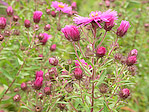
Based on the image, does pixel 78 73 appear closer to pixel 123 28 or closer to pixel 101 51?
pixel 101 51

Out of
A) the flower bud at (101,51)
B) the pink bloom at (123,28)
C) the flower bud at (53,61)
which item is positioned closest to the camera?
the flower bud at (101,51)

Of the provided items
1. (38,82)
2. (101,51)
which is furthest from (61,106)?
(101,51)

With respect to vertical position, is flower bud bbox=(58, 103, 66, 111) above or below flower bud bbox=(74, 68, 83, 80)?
below

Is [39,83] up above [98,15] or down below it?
below

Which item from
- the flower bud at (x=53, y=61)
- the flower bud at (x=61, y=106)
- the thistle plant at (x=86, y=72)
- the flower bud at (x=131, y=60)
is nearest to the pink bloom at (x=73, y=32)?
the thistle plant at (x=86, y=72)

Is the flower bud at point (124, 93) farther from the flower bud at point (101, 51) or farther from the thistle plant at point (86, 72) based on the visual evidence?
the flower bud at point (101, 51)

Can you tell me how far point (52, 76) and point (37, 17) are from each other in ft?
2.24

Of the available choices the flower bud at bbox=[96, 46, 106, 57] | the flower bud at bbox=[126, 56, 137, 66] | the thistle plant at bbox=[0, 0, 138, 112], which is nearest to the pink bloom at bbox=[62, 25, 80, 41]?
the thistle plant at bbox=[0, 0, 138, 112]

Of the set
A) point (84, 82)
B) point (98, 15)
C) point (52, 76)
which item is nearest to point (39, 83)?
point (52, 76)

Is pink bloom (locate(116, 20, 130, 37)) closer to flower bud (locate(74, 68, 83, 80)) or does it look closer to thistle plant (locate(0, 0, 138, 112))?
thistle plant (locate(0, 0, 138, 112))

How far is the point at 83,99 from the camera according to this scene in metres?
1.26

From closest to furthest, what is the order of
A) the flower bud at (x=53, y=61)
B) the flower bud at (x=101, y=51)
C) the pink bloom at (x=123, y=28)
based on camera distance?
the flower bud at (x=101, y=51) → the pink bloom at (x=123, y=28) → the flower bud at (x=53, y=61)

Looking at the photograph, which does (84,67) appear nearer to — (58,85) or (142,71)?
(58,85)

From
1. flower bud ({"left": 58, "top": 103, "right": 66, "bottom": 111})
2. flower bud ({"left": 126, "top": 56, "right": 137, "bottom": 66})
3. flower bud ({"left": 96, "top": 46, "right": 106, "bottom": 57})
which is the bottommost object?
flower bud ({"left": 58, "top": 103, "right": 66, "bottom": 111})
